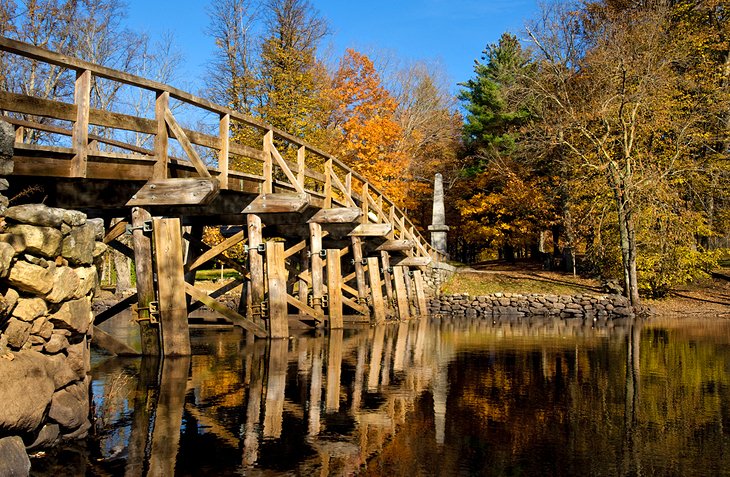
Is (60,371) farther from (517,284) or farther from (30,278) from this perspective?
(517,284)

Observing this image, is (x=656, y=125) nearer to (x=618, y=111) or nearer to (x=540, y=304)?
(x=618, y=111)

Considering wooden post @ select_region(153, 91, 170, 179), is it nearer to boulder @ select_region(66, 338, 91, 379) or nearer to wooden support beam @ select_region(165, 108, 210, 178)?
wooden support beam @ select_region(165, 108, 210, 178)

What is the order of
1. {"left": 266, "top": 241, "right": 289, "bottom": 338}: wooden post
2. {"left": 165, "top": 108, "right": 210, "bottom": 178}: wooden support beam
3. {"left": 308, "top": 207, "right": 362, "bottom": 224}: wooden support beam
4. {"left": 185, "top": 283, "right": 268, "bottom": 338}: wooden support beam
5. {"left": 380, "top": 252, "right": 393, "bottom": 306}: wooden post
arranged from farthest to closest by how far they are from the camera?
{"left": 380, "top": 252, "right": 393, "bottom": 306}: wooden post, {"left": 308, "top": 207, "right": 362, "bottom": 224}: wooden support beam, {"left": 266, "top": 241, "right": 289, "bottom": 338}: wooden post, {"left": 185, "top": 283, "right": 268, "bottom": 338}: wooden support beam, {"left": 165, "top": 108, "right": 210, "bottom": 178}: wooden support beam

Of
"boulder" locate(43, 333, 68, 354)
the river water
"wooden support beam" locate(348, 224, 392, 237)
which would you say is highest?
"wooden support beam" locate(348, 224, 392, 237)

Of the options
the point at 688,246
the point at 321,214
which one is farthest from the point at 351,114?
the point at 321,214

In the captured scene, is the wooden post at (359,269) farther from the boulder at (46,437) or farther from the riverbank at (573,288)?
the boulder at (46,437)

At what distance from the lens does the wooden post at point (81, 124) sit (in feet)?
27.0

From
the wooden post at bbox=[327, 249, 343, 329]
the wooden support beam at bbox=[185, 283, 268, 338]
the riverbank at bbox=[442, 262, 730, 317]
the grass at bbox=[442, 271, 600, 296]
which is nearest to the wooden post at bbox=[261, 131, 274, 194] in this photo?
the wooden support beam at bbox=[185, 283, 268, 338]

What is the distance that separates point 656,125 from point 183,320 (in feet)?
66.9

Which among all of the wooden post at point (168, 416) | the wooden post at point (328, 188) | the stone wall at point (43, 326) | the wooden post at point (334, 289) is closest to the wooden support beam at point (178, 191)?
the wooden post at point (168, 416)

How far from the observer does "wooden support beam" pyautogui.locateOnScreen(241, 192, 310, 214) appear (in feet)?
40.7

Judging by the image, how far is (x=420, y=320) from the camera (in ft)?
75.2

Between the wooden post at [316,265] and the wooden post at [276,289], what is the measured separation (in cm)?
225

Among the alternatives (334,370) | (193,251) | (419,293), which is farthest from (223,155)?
(419,293)
